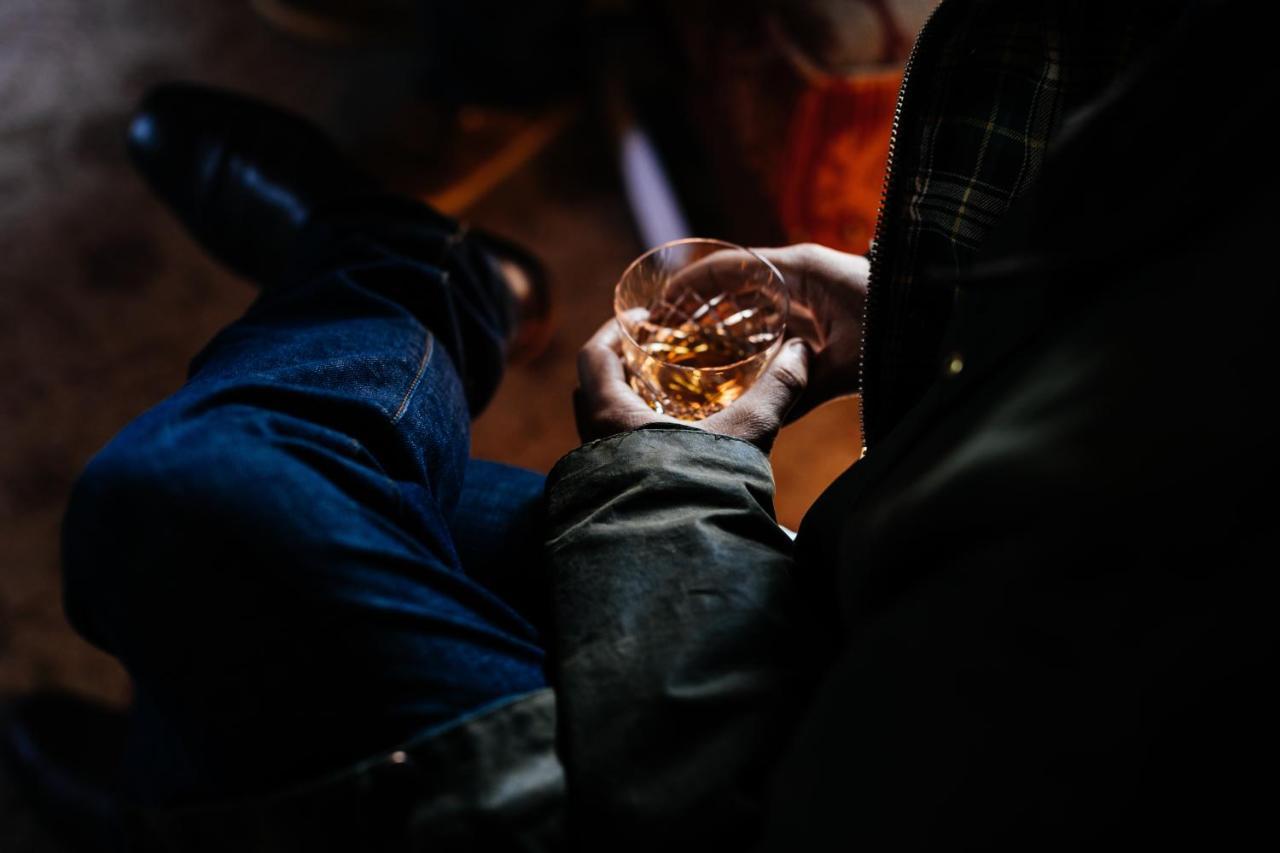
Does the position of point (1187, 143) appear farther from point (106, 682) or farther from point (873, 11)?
point (106, 682)

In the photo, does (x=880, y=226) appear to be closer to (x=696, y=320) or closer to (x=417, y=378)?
(x=696, y=320)

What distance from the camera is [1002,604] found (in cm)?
34

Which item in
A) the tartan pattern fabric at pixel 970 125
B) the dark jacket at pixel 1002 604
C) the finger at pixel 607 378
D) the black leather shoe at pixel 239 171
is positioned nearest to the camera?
the dark jacket at pixel 1002 604

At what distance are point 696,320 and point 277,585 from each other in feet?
1.28

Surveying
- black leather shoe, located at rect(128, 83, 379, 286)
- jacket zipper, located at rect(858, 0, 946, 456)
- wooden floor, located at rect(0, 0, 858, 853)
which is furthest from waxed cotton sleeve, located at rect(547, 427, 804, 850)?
black leather shoe, located at rect(128, 83, 379, 286)

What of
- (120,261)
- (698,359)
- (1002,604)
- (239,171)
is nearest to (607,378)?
(698,359)

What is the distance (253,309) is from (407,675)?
1.33 feet

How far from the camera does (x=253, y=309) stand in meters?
0.74

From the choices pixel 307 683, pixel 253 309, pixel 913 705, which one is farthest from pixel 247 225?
pixel 913 705

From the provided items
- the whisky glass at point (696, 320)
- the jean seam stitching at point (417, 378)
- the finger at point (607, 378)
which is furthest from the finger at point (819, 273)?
the jean seam stitching at point (417, 378)

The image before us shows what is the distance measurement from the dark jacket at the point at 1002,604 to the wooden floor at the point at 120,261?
449 mm

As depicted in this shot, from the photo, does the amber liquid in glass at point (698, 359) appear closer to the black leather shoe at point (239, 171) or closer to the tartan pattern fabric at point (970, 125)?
the tartan pattern fabric at point (970, 125)

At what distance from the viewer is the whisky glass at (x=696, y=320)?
2.19 ft

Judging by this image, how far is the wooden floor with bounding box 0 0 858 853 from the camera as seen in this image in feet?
3.61
